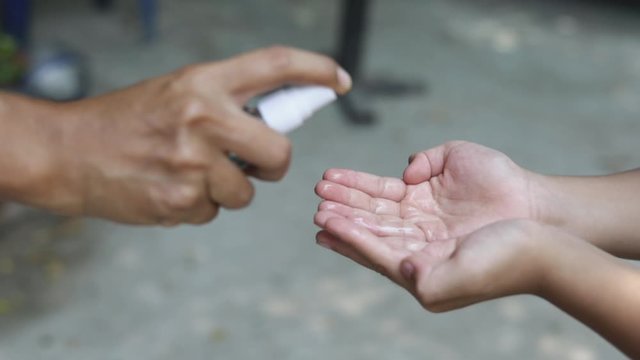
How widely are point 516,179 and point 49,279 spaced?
1941mm

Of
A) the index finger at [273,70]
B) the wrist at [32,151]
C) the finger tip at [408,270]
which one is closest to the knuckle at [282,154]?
the index finger at [273,70]

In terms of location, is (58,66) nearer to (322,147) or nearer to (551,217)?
(322,147)

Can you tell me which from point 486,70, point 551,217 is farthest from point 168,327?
point 486,70

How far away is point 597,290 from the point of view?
1482 mm

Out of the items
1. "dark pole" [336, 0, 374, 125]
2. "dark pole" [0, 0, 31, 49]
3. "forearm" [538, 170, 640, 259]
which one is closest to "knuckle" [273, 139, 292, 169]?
"forearm" [538, 170, 640, 259]

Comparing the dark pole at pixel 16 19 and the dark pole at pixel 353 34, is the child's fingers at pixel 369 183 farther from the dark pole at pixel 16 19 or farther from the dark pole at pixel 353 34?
the dark pole at pixel 16 19

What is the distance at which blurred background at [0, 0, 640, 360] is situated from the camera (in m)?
2.92

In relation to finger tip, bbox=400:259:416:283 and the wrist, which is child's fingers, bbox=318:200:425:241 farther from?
the wrist

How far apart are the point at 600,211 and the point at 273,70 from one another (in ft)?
2.81

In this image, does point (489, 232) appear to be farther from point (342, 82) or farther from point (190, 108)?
Answer: point (190, 108)

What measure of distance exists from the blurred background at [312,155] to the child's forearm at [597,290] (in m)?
1.41

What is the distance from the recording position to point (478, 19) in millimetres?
5891

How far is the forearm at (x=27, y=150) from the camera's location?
A: 1.63 meters

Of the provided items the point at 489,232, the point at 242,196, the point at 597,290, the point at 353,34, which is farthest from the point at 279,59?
the point at 353,34
